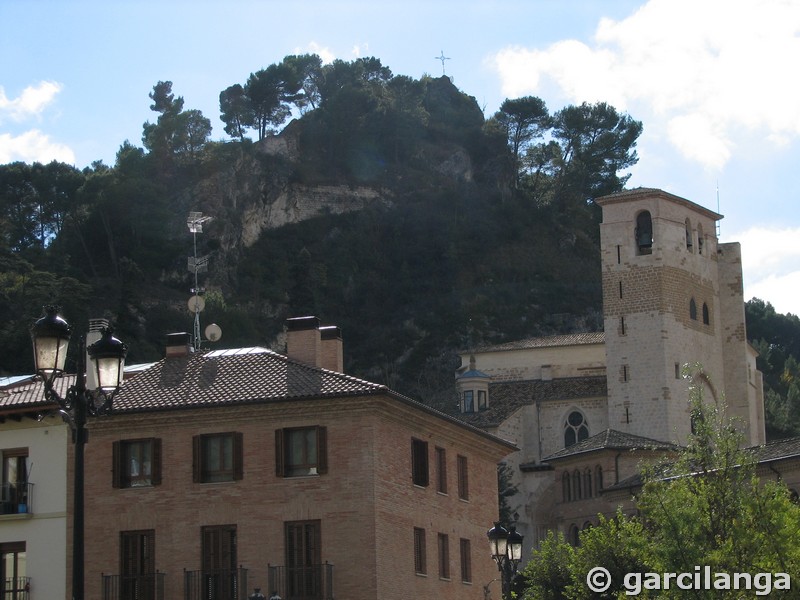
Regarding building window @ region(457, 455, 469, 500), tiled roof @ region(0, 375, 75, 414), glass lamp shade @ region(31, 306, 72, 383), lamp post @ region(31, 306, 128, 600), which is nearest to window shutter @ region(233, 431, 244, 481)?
tiled roof @ region(0, 375, 75, 414)

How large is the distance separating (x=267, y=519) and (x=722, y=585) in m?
14.3

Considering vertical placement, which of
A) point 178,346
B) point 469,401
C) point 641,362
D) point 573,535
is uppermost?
point 641,362

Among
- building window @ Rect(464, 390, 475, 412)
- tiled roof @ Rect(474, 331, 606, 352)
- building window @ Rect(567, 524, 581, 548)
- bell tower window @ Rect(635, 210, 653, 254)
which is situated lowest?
building window @ Rect(567, 524, 581, 548)

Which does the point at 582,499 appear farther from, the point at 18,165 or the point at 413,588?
the point at 18,165

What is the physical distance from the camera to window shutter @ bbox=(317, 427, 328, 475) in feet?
130

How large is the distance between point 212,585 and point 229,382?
5.77 metres

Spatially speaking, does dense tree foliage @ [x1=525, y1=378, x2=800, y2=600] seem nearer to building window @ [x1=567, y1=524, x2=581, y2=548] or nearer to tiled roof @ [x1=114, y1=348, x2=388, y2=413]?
tiled roof @ [x1=114, y1=348, x2=388, y2=413]

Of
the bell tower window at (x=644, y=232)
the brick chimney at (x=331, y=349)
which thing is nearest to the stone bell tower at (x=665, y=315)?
the bell tower window at (x=644, y=232)

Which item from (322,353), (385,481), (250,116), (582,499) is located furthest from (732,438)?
(250,116)

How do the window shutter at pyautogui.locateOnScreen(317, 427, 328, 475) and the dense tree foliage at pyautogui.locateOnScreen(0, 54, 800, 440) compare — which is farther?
the dense tree foliage at pyautogui.locateOnScreen(0, 54, 800, 440)

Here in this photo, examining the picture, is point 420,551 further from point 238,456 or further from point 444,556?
point 238,456

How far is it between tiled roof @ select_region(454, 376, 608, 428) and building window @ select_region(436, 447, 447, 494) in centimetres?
4545

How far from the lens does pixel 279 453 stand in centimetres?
4016

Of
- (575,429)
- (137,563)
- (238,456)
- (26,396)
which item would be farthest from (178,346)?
(575,429)
